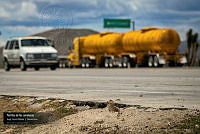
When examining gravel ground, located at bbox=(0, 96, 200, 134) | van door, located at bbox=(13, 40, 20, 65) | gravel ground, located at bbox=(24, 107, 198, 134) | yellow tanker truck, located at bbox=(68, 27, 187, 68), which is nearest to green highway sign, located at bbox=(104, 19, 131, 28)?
yellow tanker truck, located at bbox=(68, 27, 187, 68)

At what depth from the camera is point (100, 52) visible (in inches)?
1801

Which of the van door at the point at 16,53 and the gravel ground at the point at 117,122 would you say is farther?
the van door at the point at 16,53

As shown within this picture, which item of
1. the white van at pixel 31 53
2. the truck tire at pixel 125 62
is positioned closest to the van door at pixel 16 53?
the white van at pixel 31 53

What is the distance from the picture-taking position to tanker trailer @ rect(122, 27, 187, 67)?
36.7m

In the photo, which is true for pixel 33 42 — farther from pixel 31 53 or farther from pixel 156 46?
pixel 156 46

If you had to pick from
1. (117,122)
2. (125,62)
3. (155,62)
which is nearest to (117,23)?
(125,62)

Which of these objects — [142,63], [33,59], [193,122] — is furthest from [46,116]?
[142,63]

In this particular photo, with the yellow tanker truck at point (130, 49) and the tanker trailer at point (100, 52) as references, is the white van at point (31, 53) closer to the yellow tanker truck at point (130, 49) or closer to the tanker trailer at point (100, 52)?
the yellow tanker truck at point (130, 49)

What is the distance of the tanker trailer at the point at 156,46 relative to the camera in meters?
36.7

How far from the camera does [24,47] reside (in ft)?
94.6

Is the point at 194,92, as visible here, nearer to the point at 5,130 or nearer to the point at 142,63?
the point at 5,130

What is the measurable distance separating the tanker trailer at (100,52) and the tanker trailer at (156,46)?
1346 mm

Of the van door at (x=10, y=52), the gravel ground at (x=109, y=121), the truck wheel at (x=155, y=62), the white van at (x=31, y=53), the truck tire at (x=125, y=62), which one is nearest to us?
the gravel ground at (x=109, y=121)

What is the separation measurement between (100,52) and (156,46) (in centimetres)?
963
